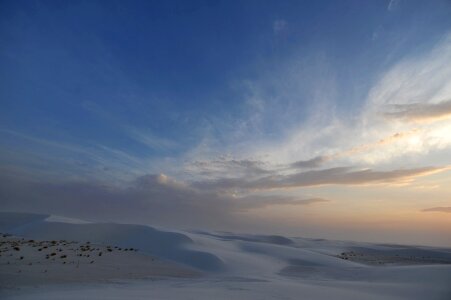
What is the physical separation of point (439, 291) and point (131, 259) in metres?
11.6

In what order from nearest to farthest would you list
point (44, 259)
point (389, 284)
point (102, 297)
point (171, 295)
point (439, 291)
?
1. point (102, 297)
2. point (171, 295)
3. point (439, 291)
4. point (389, 284)
5. point (44, 259)

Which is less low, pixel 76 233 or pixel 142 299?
pixel 76 233

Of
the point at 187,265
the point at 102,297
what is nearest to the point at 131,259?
the point at 187,265

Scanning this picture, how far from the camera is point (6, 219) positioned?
39.2 meters

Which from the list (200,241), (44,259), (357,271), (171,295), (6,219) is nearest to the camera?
(171,295)

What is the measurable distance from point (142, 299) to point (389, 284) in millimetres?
8202

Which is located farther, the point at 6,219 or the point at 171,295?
the point at 6,219

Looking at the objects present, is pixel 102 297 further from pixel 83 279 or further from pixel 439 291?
pixel 439 291

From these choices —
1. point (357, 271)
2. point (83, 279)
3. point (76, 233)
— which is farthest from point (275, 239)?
point (83, 279)

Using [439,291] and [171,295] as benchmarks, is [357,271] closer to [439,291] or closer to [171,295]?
[439,291]

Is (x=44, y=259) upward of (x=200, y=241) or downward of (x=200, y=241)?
downward

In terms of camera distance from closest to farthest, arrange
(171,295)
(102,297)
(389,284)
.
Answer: (102,297) < (171,295) < (389,284)

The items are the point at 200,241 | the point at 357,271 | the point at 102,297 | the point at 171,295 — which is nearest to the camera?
the point at 102,297

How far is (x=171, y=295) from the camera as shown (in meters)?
8.18
